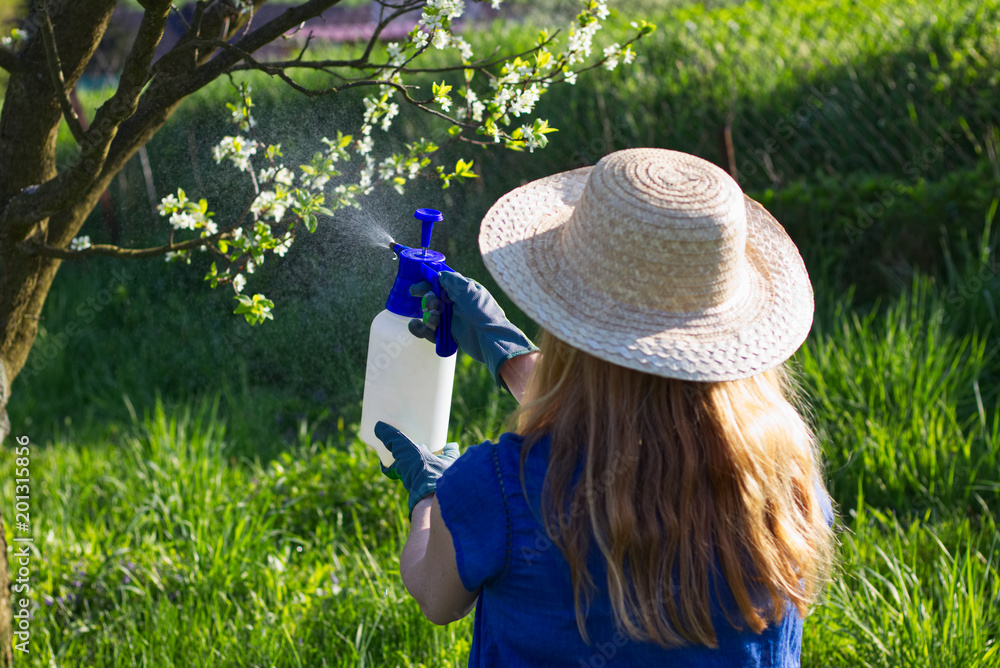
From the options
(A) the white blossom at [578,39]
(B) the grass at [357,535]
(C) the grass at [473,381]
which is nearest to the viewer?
(A) the white blossom at [578,39]

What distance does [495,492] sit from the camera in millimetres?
1239

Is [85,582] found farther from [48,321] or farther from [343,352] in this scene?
[48,321]

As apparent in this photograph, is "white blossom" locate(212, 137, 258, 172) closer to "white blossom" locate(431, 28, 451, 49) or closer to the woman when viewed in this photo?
"white blossom" locate(431, 28, 451, 49)

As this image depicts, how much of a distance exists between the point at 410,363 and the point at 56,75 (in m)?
0.98

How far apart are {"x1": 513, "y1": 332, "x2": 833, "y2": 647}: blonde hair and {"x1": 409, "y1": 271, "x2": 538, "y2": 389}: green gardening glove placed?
39cm

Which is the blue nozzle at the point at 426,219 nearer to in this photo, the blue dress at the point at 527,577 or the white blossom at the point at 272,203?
the white blossom at the point at 272,203

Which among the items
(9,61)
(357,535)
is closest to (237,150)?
(9,61)

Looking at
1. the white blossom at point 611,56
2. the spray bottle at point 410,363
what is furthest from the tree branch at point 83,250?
the white blossom at point 611,56

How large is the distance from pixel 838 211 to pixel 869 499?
179cm

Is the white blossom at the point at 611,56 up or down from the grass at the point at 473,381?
up

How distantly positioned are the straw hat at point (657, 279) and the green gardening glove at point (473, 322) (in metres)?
0.29

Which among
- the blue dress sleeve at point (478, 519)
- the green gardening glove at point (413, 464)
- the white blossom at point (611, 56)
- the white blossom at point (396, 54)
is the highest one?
the white blossom at point (611, 56)

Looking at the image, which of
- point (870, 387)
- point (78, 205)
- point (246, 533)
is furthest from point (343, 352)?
point (870, 387)

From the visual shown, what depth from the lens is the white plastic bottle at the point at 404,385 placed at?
173cm
